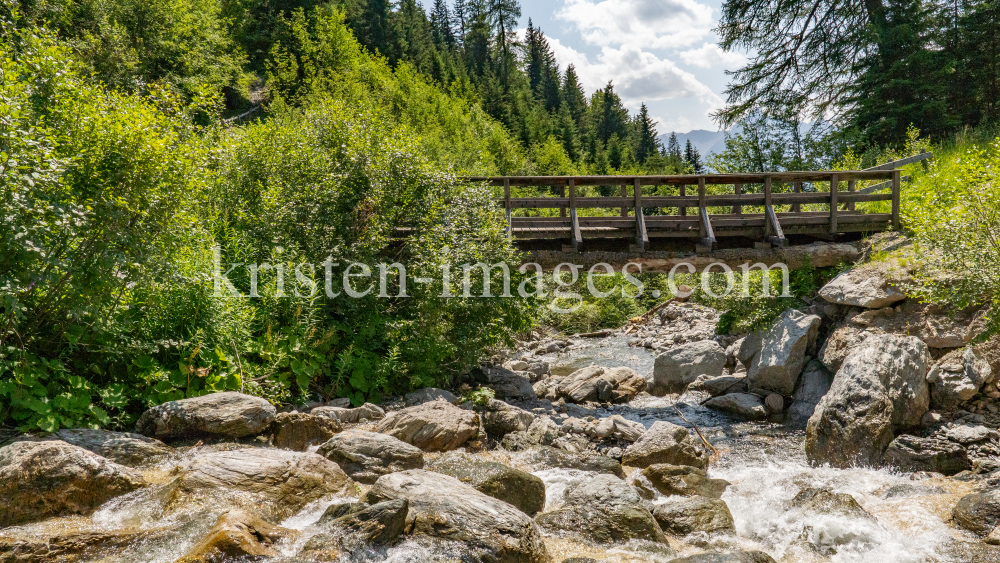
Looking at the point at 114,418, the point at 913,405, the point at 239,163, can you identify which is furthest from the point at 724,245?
the point at 114,418

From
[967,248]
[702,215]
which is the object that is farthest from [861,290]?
[702,215]

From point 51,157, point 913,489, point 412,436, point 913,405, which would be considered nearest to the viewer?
point 51,157

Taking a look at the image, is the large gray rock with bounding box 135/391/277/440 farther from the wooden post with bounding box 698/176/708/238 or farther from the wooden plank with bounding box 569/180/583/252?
the wooden post with bounding box 698/176/708/238

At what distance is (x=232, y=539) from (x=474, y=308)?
6.73 meters

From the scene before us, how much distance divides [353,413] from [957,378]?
956 centimetres

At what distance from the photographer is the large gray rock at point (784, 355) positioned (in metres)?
11.5

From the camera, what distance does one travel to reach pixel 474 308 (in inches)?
432

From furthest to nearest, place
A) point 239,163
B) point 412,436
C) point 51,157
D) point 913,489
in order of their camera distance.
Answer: point 239,163, point 412,436, point 913,489, point 51,157

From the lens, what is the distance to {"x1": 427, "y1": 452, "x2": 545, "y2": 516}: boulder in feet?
21.4

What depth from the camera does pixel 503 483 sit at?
6598 millimetres

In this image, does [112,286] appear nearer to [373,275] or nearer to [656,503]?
[373,275]

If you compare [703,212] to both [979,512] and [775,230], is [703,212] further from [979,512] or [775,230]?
[979,512]

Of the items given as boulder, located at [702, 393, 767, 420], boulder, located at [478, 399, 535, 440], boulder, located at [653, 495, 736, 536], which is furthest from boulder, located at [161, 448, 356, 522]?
boulder, located at [702, 393, 767, 420]

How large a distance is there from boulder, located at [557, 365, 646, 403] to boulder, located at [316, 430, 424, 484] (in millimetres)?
6021
